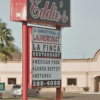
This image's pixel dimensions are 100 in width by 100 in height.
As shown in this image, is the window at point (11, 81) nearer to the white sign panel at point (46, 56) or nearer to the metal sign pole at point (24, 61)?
the white sign panel at point (46, 56)

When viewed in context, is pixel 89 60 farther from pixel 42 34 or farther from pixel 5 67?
pixel 42 34

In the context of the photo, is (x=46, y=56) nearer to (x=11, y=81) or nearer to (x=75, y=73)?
(x=75, y=73)

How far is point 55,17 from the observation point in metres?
21.7

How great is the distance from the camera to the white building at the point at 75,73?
229 feet

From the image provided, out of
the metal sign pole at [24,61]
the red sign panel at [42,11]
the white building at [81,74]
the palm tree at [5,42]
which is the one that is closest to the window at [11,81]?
the white building at [81,74]

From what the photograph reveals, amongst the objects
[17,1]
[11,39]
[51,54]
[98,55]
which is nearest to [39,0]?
[17,1]

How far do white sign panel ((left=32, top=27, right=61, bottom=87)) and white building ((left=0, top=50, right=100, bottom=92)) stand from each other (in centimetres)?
4804

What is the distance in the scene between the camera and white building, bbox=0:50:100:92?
6994 cm

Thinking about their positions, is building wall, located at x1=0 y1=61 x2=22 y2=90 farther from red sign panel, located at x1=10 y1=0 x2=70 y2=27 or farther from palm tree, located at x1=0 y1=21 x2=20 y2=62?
red sign panel, located at x1=10 y1=0 x2=70 y2=27

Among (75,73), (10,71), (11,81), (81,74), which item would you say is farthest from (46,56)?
(11,81)

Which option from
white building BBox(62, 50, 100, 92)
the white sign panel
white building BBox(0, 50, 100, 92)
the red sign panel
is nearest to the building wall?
white building BBox(0, 50, 100, 92)

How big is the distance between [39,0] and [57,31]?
2.19 m

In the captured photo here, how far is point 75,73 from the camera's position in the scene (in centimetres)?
7125

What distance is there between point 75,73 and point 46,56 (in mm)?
50413
